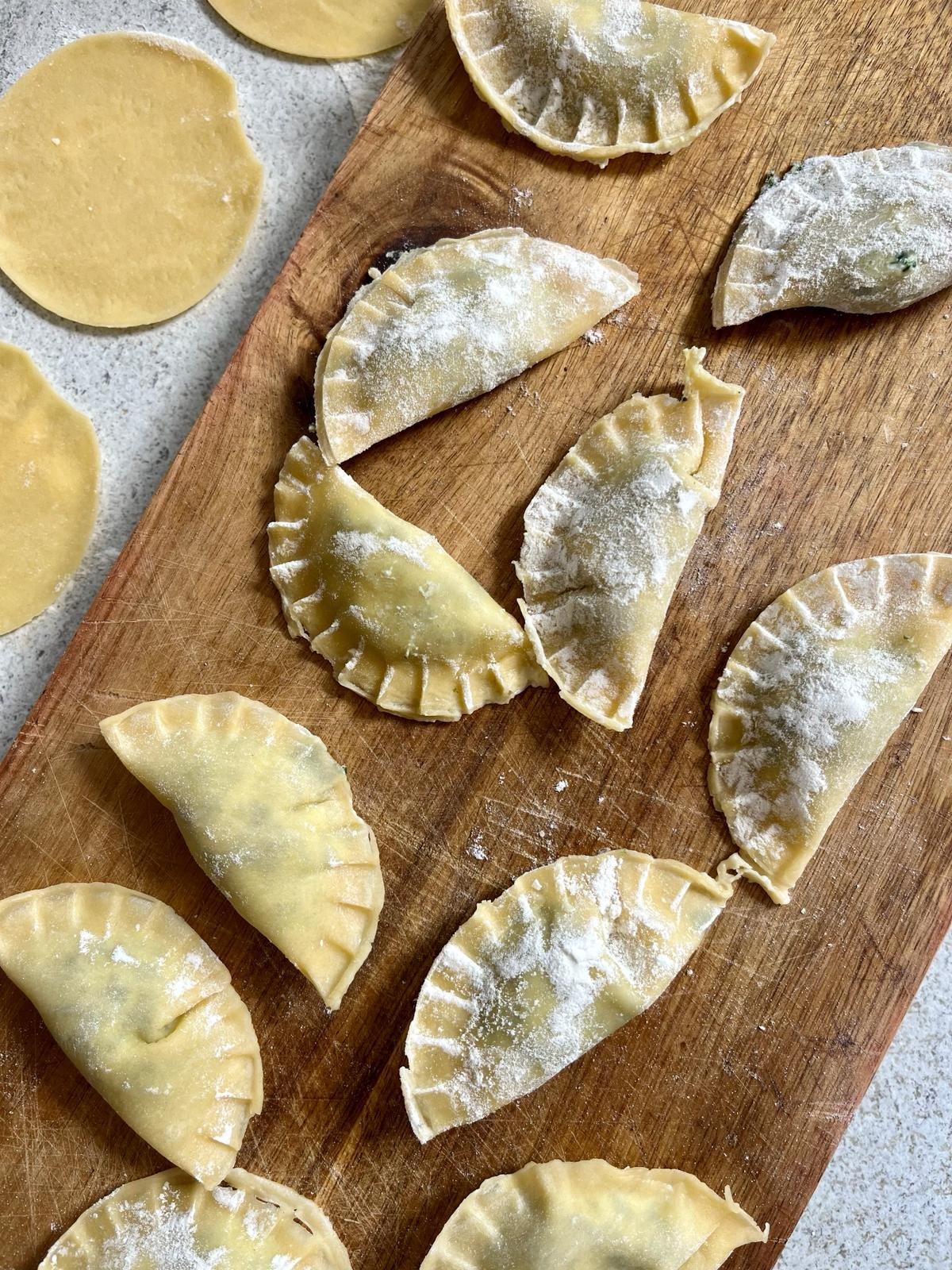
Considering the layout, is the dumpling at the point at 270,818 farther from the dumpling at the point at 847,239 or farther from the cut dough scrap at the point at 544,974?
the dumpling at the point at 847,239

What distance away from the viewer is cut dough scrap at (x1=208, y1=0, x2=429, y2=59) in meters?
2.08

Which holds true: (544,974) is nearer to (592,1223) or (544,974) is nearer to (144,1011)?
(592,1223)

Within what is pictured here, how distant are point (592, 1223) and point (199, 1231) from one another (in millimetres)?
732

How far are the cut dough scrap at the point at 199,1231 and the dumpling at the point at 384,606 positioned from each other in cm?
97

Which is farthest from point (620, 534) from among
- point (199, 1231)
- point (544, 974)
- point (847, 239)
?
point (199, 1231)

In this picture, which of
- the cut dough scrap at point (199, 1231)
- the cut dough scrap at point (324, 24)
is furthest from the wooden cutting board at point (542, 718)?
the cut dough scrap at point (324, 24)

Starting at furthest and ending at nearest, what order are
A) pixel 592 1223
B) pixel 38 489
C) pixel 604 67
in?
pixel 38 489
pixel 604 67
pixel 592 1223

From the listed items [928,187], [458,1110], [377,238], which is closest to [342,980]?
[458,1110]

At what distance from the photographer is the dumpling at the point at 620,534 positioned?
6.08 ft

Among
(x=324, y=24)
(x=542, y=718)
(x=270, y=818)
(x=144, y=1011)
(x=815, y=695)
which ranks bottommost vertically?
(x=144, y=1011)

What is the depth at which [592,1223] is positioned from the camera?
180 cm

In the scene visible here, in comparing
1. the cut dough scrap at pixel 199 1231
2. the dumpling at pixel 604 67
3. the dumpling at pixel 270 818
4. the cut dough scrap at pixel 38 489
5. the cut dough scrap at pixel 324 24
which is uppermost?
the dumpling at pixel 604 67

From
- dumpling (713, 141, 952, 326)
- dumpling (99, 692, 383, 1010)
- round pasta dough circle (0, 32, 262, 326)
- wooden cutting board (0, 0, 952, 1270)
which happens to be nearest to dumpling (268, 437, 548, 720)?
wooden cutting board (0, 0, 952, 1270)

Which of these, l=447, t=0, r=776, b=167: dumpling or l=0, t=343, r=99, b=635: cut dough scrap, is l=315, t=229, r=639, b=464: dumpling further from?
l=0, t=343, r=99, b=635: cut dough scrap
